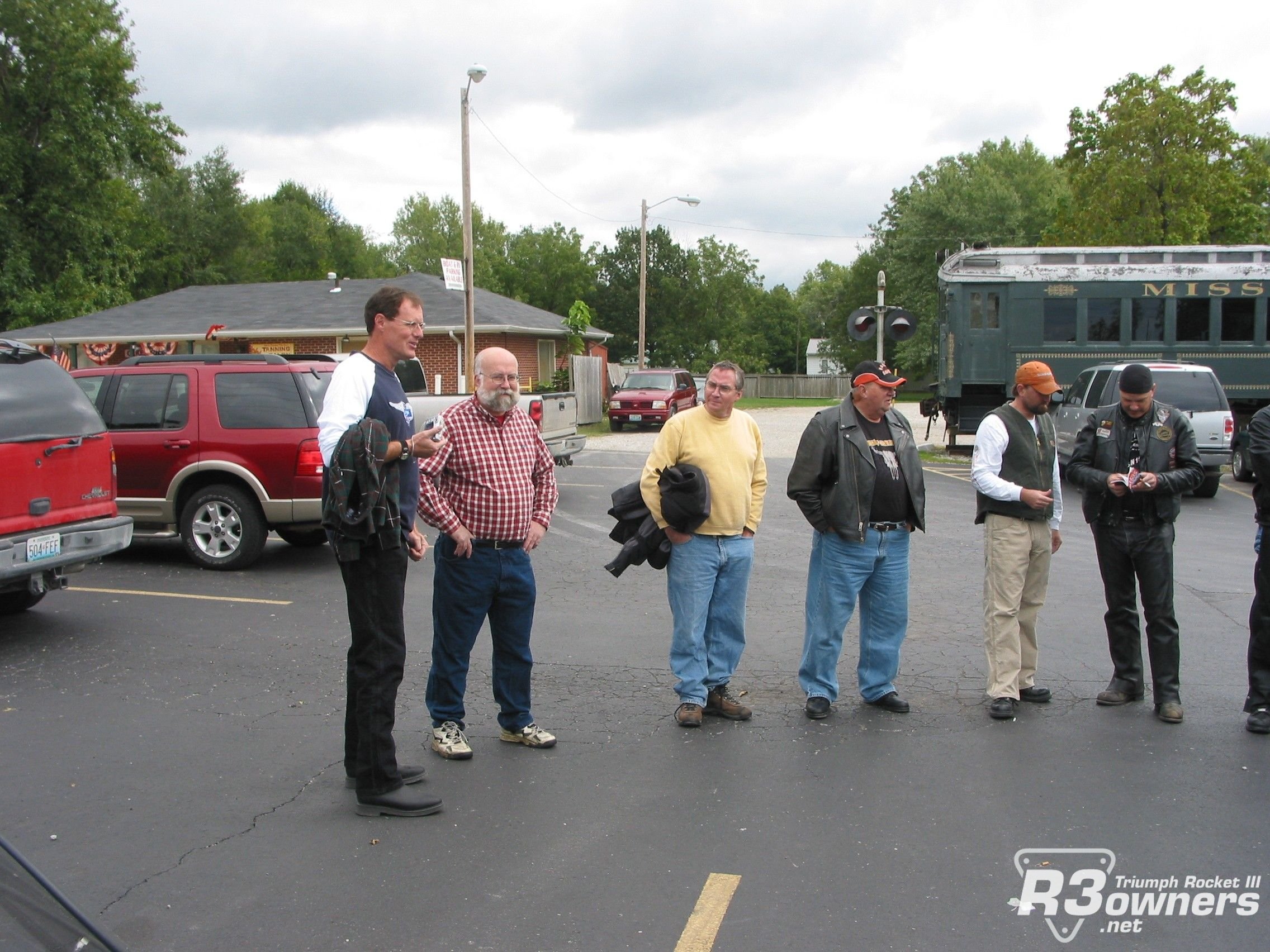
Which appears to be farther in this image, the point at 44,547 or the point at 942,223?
the point at 942,223

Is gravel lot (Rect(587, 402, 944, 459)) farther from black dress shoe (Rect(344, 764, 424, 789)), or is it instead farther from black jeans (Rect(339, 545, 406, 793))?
black jeans (Rect(339, 545, 406, 793))

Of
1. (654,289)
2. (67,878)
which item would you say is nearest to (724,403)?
(67,878)

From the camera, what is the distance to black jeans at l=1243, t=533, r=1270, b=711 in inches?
216

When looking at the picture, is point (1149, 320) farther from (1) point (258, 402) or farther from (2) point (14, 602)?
(2) point (14, 602)

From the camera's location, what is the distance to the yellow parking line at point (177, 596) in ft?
27.2

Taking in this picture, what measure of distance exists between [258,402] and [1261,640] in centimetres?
786

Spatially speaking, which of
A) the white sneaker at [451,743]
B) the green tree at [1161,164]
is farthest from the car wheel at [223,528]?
the green tree at [1161,164]

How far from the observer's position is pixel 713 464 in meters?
5.54

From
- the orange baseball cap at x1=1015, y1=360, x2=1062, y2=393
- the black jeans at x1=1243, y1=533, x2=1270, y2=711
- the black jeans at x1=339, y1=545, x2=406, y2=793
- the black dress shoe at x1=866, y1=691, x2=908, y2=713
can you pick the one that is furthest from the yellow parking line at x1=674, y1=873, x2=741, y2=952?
the black jeans at x1=1243, y1=533, x2=1270, y2=711

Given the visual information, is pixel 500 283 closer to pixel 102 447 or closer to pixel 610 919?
pixel 102 447

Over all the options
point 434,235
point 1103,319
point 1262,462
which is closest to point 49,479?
point 1262,462

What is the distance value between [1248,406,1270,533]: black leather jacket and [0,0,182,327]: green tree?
3407 centimetres

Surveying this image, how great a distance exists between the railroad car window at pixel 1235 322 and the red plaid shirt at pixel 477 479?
1954 cm

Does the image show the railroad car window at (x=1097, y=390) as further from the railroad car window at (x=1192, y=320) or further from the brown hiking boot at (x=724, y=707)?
the brown hiking boot at (x=724, y=707)
